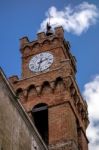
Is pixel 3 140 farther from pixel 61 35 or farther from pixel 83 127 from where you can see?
pixel 61 35

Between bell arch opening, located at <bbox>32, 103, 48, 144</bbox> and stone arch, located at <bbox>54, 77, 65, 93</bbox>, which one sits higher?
stone arch, located at <bbox>54, 77, 65, 93</bbox>

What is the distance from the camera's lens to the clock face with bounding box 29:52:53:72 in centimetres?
3057

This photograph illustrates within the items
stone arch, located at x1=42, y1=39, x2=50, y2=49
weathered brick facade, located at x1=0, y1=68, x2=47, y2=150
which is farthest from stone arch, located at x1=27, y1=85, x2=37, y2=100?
weathered brick facade, located at x1=0, y1=68, x2=47, y2=150

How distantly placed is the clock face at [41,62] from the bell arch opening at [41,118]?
9.14 feet

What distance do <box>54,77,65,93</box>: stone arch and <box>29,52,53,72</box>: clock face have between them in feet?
5.72

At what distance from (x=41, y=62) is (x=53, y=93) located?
115 inches

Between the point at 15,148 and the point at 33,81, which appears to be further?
the point at 33,81

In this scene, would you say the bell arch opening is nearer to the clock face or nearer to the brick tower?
the brick tower

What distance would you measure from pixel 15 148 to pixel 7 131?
2.72 ft

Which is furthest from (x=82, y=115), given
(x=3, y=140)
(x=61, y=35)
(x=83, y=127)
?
(x=3, y=140)

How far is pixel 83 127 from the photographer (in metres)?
30.6

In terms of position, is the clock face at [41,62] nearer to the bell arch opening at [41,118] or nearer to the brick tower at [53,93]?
the brick tower at [53,93]

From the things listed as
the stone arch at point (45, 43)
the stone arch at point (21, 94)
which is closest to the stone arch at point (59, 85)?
the stone arch at point (21, 94)

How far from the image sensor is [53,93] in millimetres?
28734
